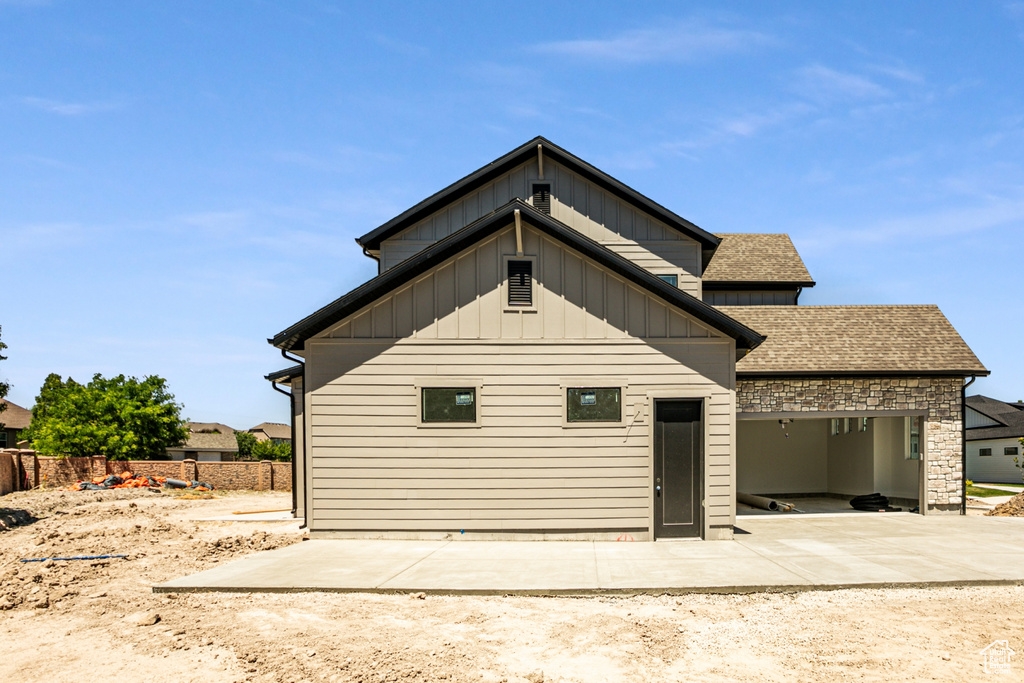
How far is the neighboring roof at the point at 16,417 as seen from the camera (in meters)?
63.9

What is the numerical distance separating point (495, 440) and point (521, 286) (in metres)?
2.78

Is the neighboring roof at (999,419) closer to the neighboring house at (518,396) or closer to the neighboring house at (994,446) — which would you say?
the neighboring house at (994,446)

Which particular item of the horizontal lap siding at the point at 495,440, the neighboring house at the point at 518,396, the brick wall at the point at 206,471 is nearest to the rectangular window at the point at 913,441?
the neighboring house at the point at 518,396

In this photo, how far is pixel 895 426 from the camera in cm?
1808

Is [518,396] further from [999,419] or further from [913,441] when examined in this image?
[999,419]

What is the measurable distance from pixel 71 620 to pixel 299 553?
12.7ft

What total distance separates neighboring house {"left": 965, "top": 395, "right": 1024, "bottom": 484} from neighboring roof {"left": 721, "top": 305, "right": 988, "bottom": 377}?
23.4 metres

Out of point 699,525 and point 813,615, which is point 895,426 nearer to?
point 699,525

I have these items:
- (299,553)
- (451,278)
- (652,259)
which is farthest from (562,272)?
(299,553)

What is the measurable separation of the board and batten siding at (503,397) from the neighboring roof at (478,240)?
6.3 inches

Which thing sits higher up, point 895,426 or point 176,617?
point 895,426

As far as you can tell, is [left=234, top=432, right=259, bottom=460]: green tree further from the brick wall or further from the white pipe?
the white pipe

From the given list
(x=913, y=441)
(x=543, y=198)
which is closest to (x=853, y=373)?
(x=913, y=441)

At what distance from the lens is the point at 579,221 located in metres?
16.5
